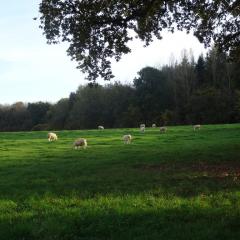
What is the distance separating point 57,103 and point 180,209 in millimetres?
126146

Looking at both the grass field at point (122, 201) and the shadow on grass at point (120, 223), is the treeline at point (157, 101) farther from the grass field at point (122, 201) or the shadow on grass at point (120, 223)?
the shadow on grass at point (120, 223)

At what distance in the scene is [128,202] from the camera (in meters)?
13.9

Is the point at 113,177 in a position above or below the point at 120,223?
above

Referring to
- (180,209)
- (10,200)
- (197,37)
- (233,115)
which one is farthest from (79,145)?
(233,115)

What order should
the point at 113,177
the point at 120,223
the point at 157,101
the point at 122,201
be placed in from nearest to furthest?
the point at 120,223 < the point at 122,201 < the point at 113,177 < the point at 157,101

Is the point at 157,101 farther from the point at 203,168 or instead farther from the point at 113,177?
the point at 113,177

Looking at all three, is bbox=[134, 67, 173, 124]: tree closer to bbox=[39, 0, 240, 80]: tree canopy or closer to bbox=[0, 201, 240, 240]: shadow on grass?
bbox=[39, 0, 240, 80]: tree canopy

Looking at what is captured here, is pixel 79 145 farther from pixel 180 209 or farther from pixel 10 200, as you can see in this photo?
pixel 180 209

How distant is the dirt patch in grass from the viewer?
20737 mm

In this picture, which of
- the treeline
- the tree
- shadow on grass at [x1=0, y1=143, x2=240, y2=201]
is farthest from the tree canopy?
the tree

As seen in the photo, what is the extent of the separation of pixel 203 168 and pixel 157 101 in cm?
9581

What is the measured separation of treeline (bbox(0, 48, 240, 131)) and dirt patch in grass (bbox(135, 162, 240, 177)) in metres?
77.7

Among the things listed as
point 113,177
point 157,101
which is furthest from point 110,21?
point 157,101

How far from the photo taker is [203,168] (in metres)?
22.7
